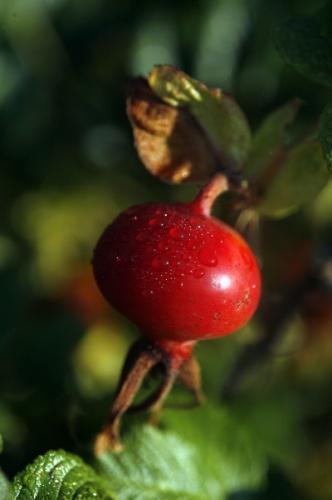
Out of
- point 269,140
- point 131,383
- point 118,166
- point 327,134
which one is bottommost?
point 118,166

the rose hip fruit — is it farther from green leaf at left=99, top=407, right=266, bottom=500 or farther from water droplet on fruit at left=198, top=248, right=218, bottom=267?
green leaf at left=99, top=407, right=266, bottom=500

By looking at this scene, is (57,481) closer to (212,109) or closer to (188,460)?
(188,460)

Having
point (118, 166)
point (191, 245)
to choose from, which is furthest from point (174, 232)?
point (118, 166)

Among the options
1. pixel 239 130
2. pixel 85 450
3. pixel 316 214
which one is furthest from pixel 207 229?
pixel 316 214

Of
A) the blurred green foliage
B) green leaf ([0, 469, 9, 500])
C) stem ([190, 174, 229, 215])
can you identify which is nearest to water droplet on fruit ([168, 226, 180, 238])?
stem ([190, 174, 229, 215])

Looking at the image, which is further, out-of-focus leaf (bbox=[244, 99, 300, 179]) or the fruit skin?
out-of-focus leaf (bbox=[244, 99, 300, 179])

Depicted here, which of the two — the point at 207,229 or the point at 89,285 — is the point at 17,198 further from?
the point at 207,229
